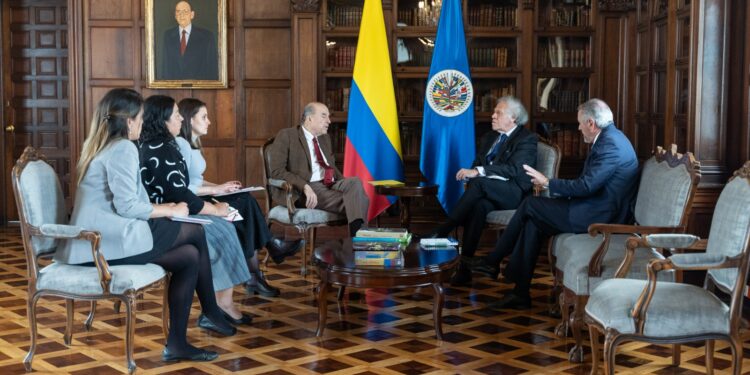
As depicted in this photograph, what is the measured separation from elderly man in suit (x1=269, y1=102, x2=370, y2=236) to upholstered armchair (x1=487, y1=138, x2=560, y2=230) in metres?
0.96

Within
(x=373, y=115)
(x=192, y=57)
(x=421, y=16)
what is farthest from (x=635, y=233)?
(x=192, y=57)

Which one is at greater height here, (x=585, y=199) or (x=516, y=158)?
(x=516, y=158)

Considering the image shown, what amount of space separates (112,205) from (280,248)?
233 centimetres

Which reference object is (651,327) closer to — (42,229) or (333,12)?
(42,229)

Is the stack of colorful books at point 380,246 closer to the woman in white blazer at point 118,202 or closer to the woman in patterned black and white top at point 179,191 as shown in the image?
the woman in patterned black and white top at point 179,191

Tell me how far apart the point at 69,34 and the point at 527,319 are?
5551mm

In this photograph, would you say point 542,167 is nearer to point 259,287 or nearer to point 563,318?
point 563,318

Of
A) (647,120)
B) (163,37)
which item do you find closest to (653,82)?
(647,120)

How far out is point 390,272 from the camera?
16.0 feet

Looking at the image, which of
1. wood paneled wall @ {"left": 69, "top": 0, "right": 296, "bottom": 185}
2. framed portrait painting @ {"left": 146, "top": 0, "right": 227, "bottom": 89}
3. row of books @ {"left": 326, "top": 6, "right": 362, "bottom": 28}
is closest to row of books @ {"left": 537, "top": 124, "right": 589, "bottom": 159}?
row of books @ {"left": 326, "top": 6, "right": 362, "bottom": 28}

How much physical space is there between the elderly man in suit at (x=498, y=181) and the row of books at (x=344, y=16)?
2.19 metres

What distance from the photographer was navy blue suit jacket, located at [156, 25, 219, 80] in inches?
349

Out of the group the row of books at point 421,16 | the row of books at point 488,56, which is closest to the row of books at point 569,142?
the row of books at point 488,56

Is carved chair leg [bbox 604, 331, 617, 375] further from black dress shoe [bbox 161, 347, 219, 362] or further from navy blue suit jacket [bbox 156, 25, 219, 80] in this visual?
navy blue suit jacket [bbox 156, 25, 219, 80]
